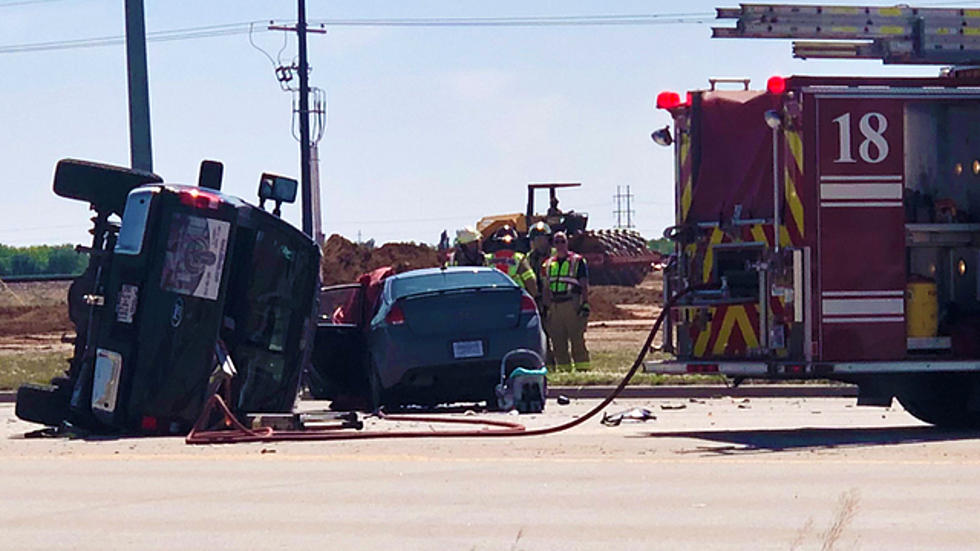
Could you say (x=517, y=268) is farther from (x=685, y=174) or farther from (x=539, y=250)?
(x=685, y=174)

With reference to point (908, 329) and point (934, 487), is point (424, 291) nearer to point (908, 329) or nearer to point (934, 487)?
point (908, 329)

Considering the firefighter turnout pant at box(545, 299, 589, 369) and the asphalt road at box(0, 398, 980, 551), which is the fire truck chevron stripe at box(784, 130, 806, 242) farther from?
the firefighter turnout pant at box(545, 299, 589, 369)

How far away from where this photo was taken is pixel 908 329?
13289mm

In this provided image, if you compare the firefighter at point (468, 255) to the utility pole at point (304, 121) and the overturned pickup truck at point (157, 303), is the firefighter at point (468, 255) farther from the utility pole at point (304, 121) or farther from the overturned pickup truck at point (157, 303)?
the utility pole at point (304, 121)

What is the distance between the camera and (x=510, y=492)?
964cm

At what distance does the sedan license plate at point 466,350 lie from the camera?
Answer: 52.5 ft

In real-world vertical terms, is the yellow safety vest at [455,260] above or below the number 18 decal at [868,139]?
below

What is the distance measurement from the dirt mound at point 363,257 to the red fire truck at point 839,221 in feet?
121

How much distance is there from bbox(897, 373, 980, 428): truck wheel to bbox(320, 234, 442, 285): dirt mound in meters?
37.4

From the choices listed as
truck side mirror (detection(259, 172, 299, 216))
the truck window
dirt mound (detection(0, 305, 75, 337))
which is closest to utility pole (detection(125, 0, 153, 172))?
truck side mirror (detection(259, 172, 299, 216))

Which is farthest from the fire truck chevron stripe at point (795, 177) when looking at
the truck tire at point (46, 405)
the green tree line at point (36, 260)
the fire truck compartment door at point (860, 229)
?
the green tree line at point (36, 260)

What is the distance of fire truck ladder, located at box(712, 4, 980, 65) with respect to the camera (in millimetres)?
13969

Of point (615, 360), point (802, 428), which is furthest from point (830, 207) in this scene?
point (615, 360)

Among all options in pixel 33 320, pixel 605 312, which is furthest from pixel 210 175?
pixel 33 320
